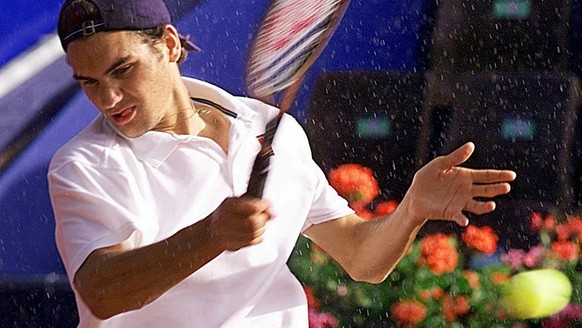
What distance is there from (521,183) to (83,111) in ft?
2.29

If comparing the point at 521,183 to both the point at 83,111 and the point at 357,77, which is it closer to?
the point at 357,77

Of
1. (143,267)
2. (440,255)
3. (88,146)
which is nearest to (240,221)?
(143,267)

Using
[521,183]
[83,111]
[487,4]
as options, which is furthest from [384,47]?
[83,111]

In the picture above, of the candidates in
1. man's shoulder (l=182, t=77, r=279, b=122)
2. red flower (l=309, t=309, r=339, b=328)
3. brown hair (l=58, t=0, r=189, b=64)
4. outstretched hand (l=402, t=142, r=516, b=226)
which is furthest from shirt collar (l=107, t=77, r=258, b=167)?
red flower (l=309, t=309, r=339, b=328)

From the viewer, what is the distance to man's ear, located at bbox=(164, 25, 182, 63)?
131cm

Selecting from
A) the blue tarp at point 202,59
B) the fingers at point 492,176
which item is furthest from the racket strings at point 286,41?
the blue tarp at point 202,59

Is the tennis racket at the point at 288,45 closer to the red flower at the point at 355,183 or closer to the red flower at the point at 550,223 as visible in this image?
the red flower at the point at 355,183

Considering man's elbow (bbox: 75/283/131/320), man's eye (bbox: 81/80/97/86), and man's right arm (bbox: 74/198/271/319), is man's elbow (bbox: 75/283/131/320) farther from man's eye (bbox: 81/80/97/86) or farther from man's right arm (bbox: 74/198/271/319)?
man's eye (bbox: 81/80/97/86)

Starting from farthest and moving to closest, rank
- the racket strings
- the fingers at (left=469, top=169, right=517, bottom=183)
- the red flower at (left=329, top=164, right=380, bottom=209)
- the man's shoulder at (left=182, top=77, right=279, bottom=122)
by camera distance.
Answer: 1. the red flower at (left=329, top=164, right=380, bottom=209)
2. the man's shoulder at (left=182, top=77, right=279, bottom=122)
3. the fingers at (left=469, top=169, right=517, bottom=183)
4. the racket strings

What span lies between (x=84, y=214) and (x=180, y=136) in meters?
0.18

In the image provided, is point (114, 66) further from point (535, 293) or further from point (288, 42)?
point (535, 293)

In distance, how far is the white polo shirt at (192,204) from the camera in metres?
1.18

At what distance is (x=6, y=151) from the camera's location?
5.65ft

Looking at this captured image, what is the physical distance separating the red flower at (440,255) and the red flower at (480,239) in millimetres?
28
